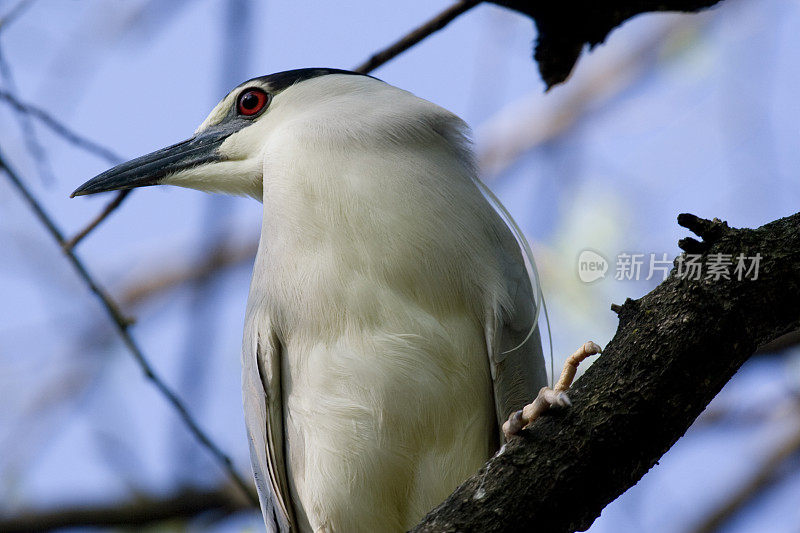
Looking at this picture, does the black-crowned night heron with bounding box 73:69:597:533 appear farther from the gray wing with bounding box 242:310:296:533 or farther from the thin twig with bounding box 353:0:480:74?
the thin twig with bounding box 353:0:480:74

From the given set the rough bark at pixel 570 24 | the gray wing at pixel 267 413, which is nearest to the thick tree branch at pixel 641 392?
the gray wing at pixel 267 413

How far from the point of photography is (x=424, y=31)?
2783 millimetres

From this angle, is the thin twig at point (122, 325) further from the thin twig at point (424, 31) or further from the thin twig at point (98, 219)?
the thin twig at point (424, 31)

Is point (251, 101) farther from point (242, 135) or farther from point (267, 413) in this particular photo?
point (267, 413)

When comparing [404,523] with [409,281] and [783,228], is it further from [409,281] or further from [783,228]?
[783,228]

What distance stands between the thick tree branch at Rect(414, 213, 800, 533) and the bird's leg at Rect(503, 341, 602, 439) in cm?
3

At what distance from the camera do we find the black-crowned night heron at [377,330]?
2.31 metres

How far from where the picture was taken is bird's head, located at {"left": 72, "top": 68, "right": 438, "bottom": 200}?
2824 mm

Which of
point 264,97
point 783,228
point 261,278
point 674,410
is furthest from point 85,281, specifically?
point 783,228

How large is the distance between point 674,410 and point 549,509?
31 centimetres

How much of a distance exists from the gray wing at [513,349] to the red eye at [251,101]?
99 cm

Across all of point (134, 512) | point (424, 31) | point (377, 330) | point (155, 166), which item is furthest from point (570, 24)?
point (134, 512)

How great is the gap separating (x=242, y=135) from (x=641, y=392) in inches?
65.3

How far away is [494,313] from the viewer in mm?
2352
